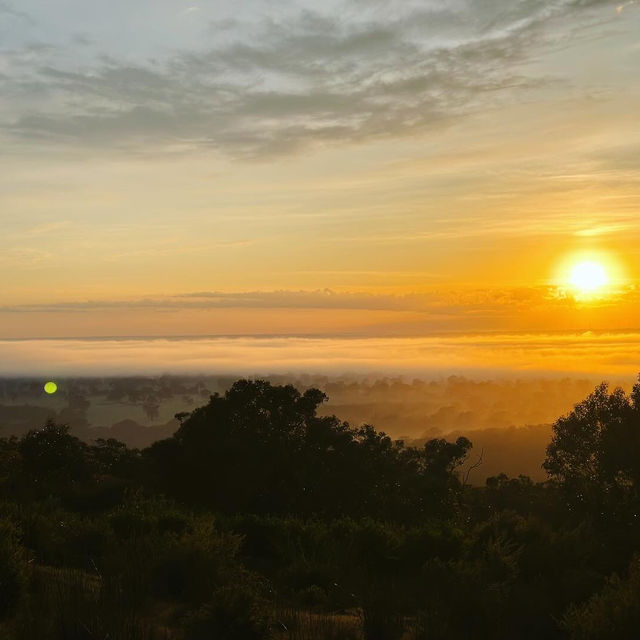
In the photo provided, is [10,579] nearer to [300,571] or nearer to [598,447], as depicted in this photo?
[300,571]

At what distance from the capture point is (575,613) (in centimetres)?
1033

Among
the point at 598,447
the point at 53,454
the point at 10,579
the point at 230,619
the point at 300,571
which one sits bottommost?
the point at 53,454

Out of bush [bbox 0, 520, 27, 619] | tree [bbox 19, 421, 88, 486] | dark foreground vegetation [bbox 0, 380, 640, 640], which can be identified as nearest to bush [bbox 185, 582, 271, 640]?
dark foreground vegetation [bbox 0, 380, 640, 640]

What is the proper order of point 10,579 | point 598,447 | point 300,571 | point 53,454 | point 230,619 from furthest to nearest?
point 53,454
point 598,447
point 300,571
point 10,579
point 230,619

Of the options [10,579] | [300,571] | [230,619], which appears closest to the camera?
[230,619]

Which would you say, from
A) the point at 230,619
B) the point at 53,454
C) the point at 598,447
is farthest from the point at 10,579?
the point at 598,447

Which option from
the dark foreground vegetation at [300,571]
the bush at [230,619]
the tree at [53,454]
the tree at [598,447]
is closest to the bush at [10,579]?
the dark foreground vegetation at [300,571]

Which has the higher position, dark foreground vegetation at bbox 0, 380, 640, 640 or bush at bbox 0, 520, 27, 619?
bush at bbox 0, 520, 27, 619

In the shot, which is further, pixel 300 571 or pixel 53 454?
pixel 53 454

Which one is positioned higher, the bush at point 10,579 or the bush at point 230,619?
the bush at point 10,579

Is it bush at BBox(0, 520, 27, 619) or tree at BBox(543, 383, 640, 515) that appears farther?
tree at BBox(543, 383, 640, 515)

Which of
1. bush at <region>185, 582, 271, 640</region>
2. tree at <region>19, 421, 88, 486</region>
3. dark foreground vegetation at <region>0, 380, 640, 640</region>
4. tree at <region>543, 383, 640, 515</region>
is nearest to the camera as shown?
bush at <region>185, 582, 271, 640</region>

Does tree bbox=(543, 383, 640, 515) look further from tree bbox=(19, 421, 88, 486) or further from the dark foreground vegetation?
tree bbox=(19, 421, 88, 486)

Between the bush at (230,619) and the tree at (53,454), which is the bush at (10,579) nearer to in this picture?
the bush at (230,619)
